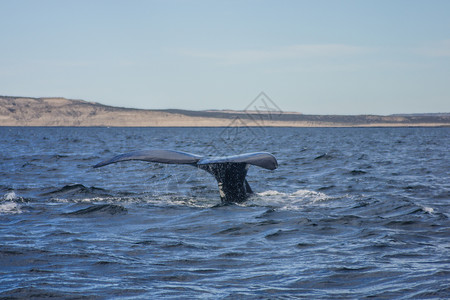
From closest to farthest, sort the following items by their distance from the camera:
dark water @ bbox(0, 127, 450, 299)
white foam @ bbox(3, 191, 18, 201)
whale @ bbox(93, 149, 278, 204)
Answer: dark water @ bbox(0, 127, 450, 299) < whale @ bbox(93, 149, 278, 204) < white foam @ bbox(3, 191, 18, 201)

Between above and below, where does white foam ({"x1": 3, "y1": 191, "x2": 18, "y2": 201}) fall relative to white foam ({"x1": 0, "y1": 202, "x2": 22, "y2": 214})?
below

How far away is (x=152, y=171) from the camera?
19.8 meters

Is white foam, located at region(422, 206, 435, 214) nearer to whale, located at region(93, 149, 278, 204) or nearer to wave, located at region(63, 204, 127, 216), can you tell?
whale, located at region(93, 149, 278, 204)

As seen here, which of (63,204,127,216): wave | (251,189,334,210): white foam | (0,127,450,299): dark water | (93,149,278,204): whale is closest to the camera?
(0,127,450,299): dark water

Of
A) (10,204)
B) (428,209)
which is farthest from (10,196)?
(428,209)

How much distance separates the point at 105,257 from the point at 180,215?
3200 millimetres

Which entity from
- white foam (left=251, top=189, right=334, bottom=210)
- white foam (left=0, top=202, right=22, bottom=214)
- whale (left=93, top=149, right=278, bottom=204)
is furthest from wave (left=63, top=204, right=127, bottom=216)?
white foam (left=251, top=189, right=334, bottom=210)

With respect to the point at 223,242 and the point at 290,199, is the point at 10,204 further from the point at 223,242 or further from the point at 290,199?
the point at 290,199

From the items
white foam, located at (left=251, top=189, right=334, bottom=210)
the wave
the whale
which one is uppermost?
the whale

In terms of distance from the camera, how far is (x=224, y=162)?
9.51 metres

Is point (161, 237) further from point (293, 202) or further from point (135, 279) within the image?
point (293, 202)

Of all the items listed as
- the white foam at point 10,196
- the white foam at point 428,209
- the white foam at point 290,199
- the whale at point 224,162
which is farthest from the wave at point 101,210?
the white foam at point 428,209

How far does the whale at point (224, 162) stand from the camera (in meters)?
8.60

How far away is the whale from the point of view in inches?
339
